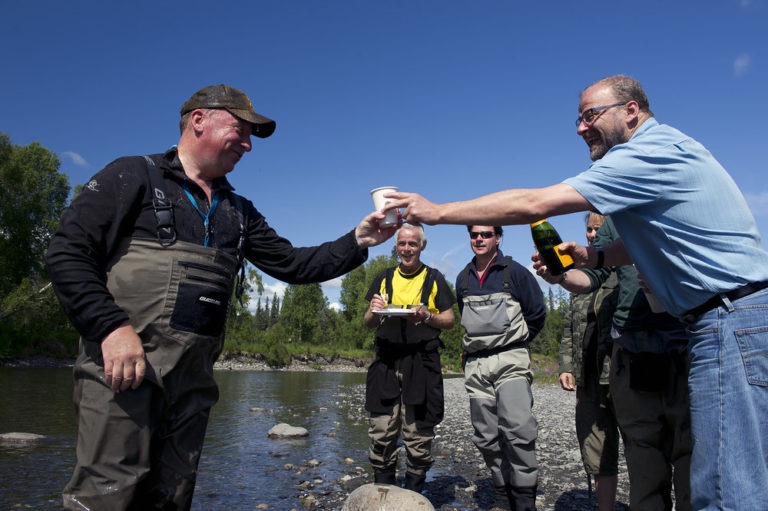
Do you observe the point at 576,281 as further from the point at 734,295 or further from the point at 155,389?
the point at 155,389

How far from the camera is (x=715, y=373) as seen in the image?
248cm

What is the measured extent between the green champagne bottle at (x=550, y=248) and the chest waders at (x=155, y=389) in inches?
84.9

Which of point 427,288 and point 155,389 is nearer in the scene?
point 155,389

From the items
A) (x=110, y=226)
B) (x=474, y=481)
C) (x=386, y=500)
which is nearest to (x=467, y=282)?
(x=386, y=500)

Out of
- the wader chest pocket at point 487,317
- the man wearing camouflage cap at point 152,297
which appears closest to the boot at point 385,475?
the wader chest pocket at point 487,317

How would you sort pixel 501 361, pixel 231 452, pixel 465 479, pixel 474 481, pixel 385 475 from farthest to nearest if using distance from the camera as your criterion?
pixel 231 452 < pixel 465 479 < pixel 474 481 < pixel 385 475 < pixel 501 361

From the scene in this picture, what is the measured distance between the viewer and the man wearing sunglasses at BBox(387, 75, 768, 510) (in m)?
2.37

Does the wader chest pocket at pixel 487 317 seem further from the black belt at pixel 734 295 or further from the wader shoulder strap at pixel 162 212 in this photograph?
the wader shoulder strap at pixel 162 212

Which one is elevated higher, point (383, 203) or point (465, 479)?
point (383, 203)

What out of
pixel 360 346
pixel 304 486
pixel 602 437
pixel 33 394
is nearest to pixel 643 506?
pixel 602 437

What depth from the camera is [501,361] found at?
5.42 meters

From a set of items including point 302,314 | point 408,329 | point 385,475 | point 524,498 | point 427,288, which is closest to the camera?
point 524,498

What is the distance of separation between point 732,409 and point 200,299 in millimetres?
2675

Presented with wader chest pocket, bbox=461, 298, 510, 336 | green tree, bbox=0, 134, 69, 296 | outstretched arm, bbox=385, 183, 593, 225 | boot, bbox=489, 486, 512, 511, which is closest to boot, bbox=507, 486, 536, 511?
boot, bbox=489, 486, 512, 511
